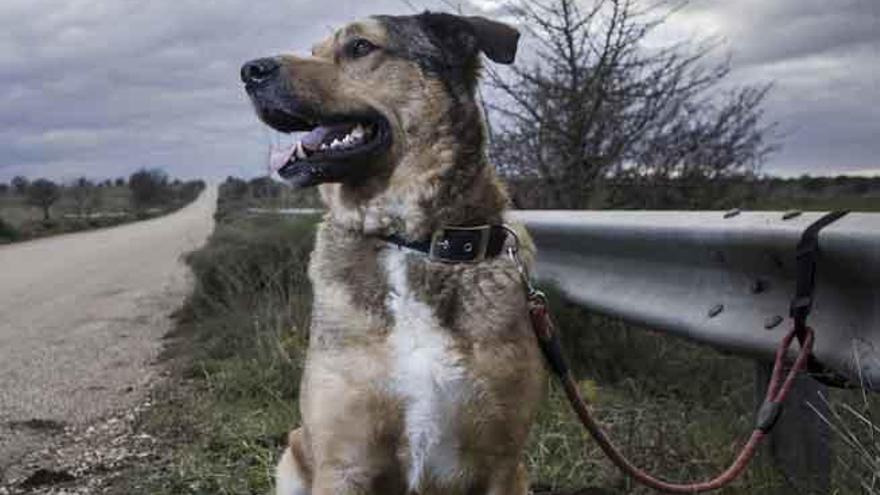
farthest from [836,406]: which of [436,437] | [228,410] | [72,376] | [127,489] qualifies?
[72,376]

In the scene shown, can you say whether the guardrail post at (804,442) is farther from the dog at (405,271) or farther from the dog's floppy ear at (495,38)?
the dog's floppy ear at (495,38)

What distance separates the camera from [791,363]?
161 inches

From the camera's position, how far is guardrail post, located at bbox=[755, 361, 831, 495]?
4.35m

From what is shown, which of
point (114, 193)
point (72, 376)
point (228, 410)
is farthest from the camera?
point (114, 193)

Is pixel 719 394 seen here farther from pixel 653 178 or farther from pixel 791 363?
pixel 653 178

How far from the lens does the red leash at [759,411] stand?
12.4 feet

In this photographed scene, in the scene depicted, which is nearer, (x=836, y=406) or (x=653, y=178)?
(x=836, y=406)

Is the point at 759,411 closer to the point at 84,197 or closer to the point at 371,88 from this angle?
the point at 371,88

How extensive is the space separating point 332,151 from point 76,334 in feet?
28.3

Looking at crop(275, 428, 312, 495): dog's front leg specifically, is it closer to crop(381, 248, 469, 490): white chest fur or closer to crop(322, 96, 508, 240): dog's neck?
crop(381, 248, 469, 490): white chest fur

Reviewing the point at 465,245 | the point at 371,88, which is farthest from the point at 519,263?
the point at 371,88

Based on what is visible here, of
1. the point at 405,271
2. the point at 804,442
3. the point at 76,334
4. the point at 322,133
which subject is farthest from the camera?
the point at 76,334

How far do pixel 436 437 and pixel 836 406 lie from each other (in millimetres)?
1867

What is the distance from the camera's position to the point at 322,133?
4.34 m
